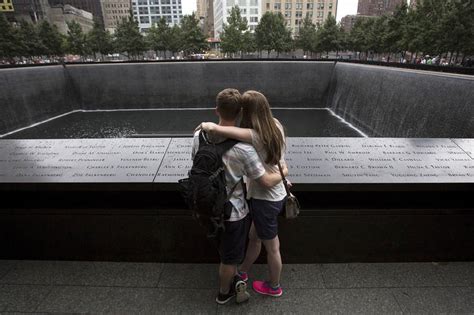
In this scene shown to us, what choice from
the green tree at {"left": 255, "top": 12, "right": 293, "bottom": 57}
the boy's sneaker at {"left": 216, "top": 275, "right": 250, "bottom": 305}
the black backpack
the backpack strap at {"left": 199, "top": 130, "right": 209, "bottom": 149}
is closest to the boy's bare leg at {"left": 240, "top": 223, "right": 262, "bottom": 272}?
the boy's sneaker at {"left": 216, "top": 275, "right": 250, "bottom": 305}

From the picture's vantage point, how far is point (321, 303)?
7.73 ft

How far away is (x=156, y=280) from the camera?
2625mm

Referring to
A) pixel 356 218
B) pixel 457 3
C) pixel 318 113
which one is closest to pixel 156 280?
pixel 356 218

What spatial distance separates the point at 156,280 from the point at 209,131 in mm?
1570

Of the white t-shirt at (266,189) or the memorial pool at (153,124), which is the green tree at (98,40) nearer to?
the memorial pool at (153,124)

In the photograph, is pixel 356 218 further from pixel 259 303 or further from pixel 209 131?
pixel 209 131

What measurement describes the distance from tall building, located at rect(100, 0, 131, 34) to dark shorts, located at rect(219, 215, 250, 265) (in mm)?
133410

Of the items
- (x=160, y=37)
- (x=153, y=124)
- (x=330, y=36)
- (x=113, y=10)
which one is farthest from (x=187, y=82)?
(x=113, y=10)

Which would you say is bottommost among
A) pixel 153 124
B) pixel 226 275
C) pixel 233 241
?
pixel 153 124

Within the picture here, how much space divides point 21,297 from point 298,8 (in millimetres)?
87812

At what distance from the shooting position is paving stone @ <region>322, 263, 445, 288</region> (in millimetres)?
2562

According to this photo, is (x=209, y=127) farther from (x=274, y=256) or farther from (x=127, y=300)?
(x=127, y=300)

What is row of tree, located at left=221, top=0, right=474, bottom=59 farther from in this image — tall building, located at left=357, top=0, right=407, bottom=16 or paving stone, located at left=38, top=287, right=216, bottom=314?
tall building, located at left=357, top=0, right=407, bottom=16

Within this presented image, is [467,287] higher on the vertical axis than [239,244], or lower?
lower
